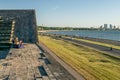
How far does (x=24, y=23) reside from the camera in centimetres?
2800

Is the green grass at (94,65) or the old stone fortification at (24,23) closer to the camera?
the green grass at (94,65)

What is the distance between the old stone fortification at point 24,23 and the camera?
89.4 feet

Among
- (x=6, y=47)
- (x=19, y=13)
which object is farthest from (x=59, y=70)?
(x=19, y=13)

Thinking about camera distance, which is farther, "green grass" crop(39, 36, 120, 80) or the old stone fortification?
the old stone fortification

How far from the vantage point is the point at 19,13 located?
29422mm

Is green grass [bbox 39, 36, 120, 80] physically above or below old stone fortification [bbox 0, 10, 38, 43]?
below

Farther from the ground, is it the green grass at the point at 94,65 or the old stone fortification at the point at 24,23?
the old stone fortification at the point at 24,23

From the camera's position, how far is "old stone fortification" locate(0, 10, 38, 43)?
27.2 metres

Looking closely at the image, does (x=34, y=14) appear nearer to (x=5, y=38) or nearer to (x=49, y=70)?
(x=5, y=38)

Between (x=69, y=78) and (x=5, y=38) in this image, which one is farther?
(x=5, y=38)

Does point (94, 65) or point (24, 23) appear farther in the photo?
point (24, 23)

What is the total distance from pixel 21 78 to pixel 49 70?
1.96 m

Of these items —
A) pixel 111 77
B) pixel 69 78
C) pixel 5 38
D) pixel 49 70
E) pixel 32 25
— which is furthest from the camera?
pixel 32 25

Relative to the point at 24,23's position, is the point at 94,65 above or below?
below
